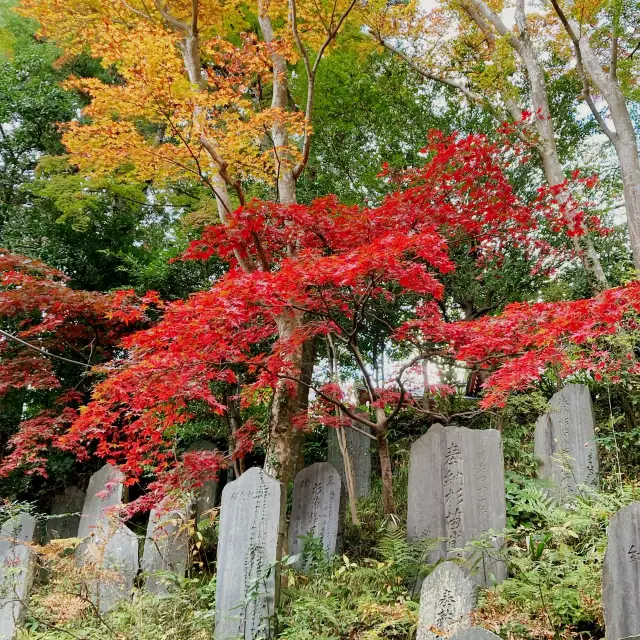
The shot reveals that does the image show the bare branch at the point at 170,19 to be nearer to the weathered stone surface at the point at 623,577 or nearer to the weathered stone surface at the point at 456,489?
the weathered stone surface at the point at 456,489

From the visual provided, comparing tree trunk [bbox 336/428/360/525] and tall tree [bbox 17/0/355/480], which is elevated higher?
tall tree [bbox 17/0/355/480]

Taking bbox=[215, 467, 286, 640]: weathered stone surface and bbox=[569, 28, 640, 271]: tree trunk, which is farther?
bbox=[569, 28, 640, 271]: tree trunk

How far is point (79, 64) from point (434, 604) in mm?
11360

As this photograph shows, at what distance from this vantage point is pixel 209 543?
576cm

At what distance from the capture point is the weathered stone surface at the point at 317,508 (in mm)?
4555

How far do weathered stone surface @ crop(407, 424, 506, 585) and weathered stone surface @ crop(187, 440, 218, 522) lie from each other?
262 centimetres

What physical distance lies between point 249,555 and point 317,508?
1148mm

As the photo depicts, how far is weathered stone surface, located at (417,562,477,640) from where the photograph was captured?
95.7 inches

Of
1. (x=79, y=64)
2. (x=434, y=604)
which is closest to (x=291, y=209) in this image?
(x=434, y=604)

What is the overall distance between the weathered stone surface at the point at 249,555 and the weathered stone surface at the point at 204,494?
2.12 m

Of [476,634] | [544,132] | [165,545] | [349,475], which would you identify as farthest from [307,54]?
[476,634]

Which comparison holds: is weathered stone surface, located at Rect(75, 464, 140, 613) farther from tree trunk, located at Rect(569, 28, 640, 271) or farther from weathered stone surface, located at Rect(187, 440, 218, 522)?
tree trunk, located at Rect(569, 28, 640, 271)

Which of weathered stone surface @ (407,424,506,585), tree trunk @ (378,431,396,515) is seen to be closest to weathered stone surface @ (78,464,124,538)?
tree trunk @ (378,431,396,515)

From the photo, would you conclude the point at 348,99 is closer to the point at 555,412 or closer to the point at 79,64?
the point at 79,64
